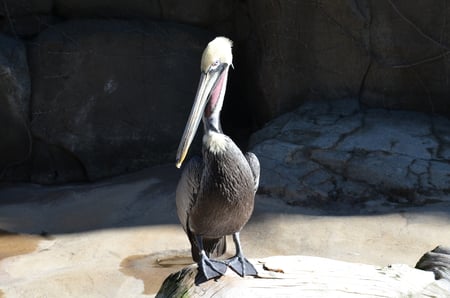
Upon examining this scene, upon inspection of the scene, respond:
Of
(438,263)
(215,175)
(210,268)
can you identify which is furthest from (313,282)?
(438,263)

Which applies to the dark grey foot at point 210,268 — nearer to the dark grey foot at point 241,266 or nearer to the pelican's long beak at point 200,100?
the dark grey foot at point 241,266

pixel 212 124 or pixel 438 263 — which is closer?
pixel 212 124

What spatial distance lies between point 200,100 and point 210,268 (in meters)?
0.70

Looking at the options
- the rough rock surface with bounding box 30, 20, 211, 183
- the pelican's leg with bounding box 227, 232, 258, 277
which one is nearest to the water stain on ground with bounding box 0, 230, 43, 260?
the rough rock surface with bounding box 30, 20, 211, 183

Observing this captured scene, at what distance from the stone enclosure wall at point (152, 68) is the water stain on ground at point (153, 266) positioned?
6.65 ft

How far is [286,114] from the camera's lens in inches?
247

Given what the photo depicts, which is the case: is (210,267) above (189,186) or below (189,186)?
below

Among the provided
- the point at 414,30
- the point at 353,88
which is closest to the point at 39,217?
the point at 353,88

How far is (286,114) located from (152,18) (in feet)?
5.44

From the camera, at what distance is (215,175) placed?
2834 millimetres

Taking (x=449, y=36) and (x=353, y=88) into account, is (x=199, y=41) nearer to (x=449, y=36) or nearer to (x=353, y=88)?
(x=353, y=88)

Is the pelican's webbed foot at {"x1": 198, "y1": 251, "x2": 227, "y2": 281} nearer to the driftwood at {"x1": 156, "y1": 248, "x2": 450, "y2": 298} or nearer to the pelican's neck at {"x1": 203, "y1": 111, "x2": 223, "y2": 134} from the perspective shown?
the driftwood at {"x1": 156, "y1": 248, "x2": 450, "y2": 298}

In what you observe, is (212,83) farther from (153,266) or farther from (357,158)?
(357,158)

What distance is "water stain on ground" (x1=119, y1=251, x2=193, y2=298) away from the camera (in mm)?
4191
